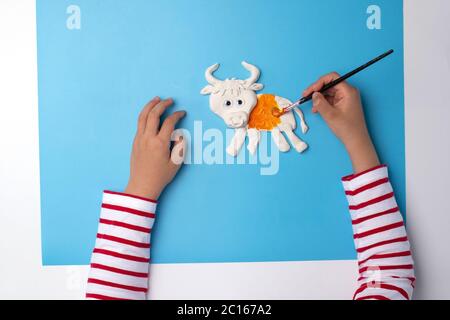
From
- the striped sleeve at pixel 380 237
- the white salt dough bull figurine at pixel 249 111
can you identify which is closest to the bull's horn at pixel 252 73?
the white salt dough bull figurine at pixel 249 111

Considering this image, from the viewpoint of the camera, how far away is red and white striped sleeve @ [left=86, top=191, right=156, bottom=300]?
70cm

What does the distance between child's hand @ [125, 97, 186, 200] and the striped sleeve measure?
32 centimetres

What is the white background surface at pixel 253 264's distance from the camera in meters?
0.74

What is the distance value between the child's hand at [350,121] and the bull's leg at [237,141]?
0.13m

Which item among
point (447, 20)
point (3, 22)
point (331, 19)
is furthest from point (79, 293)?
point (447, 20)

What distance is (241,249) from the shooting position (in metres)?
0.76

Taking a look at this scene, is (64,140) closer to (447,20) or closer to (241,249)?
(241,249)

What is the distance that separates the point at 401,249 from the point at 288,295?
8.4 inches

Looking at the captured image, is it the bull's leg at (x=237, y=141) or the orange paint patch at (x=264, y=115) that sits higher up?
the orange paint patch at (x=264, y=115)

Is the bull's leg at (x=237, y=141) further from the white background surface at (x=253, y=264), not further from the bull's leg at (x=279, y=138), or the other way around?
the white background surface at (x=253, y=264)

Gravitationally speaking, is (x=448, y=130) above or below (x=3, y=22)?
below

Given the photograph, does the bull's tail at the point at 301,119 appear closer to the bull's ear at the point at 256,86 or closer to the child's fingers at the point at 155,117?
the bull's ear at the point at 256,86

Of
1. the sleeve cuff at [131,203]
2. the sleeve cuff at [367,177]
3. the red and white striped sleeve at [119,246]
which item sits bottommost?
the red and white striped sleeve at [119,246]

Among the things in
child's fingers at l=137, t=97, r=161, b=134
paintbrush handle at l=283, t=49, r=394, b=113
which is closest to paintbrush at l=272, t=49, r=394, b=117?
paintbrush handle at l=283, t=49, r=394, b=113
